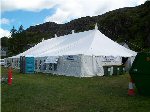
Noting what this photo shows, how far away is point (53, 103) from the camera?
1220 centimetres

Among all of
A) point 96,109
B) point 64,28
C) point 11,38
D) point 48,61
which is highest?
point 64,28

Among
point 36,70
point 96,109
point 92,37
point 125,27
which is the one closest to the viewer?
point 96,109

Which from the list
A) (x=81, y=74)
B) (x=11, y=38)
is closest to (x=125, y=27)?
(x=11, y=38)

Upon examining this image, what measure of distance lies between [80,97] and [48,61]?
20.3 meters

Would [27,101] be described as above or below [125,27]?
below

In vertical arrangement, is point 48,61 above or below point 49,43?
below

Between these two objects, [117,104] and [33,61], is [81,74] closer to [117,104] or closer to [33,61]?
[33,61]

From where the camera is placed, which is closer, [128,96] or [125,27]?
[128,96]

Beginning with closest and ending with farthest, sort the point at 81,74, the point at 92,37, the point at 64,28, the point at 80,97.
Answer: the point at 80,97
the point at 81,74
the point at 92,37
the point at 64,28

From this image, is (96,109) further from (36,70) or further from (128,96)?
(36,70)

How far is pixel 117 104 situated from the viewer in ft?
39.2

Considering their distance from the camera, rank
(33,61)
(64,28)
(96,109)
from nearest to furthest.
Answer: (96,109)
(33,61)
(64,28)

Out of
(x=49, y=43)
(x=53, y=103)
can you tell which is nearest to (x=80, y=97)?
(x=53, y=103)

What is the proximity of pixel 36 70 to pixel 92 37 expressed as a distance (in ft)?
34.1
